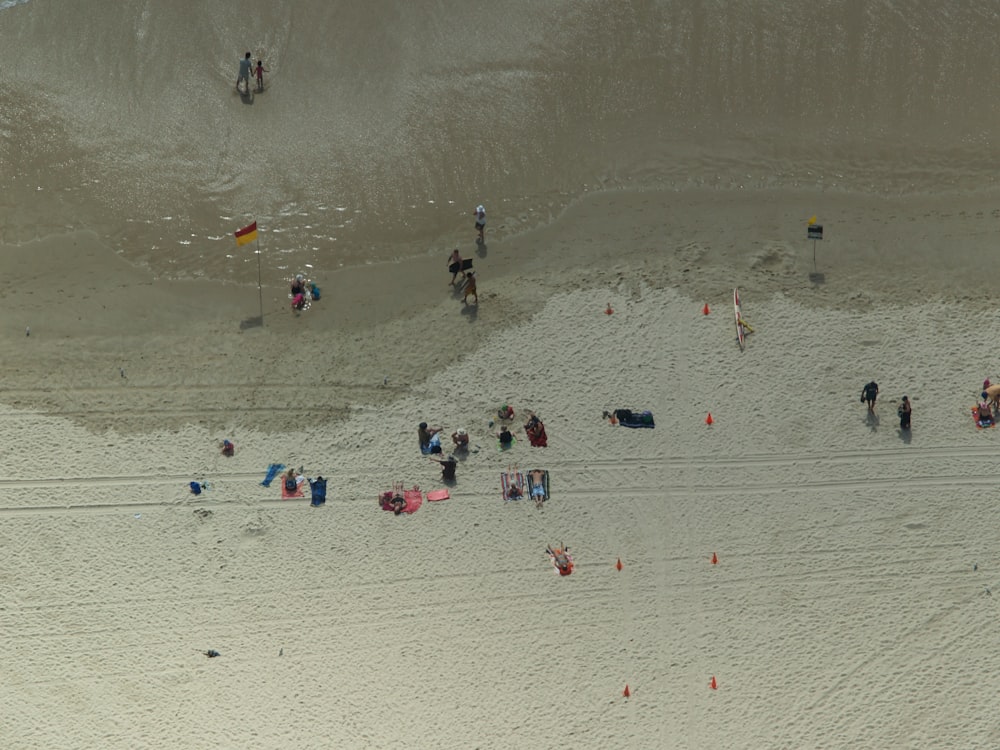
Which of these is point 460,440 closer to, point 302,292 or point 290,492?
point 290,492

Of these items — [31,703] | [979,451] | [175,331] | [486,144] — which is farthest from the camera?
[486,144]

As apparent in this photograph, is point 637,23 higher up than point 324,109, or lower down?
higher up

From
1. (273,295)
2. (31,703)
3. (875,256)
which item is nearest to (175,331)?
(273,295)

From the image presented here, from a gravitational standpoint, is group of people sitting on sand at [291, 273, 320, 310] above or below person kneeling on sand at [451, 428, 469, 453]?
above

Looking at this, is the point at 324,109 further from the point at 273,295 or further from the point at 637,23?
the point at 637,23

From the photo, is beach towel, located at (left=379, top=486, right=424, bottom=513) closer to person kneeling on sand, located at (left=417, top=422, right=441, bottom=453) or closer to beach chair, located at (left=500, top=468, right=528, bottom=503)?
person kneeling on sand, located at (left=417, top=422, right=441, bottom=453)

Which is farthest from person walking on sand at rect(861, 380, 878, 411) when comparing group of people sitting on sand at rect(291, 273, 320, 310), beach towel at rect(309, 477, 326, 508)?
group of people sitting on sand at rect(291, 273, 320, 310)

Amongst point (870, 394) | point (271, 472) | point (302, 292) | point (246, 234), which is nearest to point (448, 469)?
point (271, 472)

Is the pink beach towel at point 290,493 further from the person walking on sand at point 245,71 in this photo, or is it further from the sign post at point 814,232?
the sign post at point 814,232
